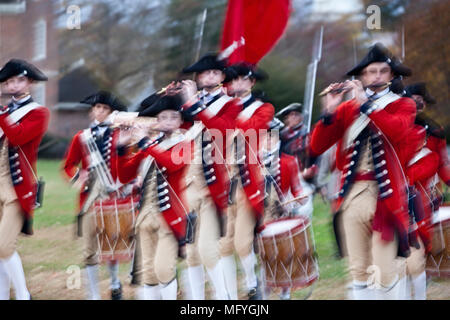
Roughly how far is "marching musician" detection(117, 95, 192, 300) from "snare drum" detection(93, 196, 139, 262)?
201 millimetres

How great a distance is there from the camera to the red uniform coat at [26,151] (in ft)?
20.8

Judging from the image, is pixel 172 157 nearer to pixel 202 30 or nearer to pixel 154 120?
pixel 154 120

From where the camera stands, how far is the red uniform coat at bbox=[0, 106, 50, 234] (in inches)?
249

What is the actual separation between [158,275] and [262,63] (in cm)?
160

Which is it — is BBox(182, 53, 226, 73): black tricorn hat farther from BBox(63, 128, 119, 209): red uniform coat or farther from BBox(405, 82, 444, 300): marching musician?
BBox(405, 82, 444, 300): marching musician

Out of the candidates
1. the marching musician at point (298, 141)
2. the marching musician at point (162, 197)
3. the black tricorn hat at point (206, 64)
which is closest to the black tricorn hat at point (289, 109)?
the marching musician at point (298, 141)

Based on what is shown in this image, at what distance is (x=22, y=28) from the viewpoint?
6.34 metres

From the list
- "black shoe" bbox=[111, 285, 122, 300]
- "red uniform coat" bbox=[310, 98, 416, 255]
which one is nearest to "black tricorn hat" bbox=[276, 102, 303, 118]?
"red uniform coat" bbox=[310, 98, 416, 255]

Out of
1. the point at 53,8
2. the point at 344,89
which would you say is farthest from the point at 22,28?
the point at 344,89

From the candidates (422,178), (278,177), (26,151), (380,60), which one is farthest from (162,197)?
(422,178)

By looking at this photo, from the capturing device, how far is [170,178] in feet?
20.5

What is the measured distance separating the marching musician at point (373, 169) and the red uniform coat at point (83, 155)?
4.79 ft

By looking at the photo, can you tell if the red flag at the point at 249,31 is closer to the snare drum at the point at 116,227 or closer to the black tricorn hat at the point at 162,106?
the black tricorn hat at the point at 162,106

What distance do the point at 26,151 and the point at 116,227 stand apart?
31.4 inches
